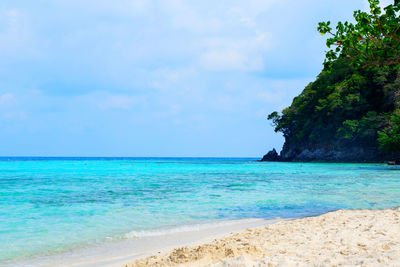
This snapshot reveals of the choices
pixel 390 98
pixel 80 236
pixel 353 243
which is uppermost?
pixel 390 98

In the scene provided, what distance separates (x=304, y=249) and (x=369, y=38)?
564 cm

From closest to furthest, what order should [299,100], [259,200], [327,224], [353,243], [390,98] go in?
[353,243] → [327,224] → [259,200] → [390,98] → [299,100]

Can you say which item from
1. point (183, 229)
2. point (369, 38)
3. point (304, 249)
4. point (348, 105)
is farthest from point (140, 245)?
point (348, 105)

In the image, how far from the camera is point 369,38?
7895 mm

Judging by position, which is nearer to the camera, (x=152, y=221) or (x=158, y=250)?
(x=158, y=250)

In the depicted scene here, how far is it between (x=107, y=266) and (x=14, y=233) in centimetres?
344

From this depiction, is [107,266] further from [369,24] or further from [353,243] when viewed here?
[369,24]

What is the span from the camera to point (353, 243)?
4.80 metres

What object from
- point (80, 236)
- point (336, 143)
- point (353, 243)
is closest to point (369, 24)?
point (353, 243)

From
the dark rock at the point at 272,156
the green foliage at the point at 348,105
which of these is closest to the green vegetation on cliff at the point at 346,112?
the green foliage at the point at 348,105

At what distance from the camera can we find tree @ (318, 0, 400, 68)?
7527mm

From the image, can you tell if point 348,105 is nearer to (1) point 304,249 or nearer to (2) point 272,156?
(2) point 272,156

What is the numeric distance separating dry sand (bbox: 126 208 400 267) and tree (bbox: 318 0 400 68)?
3843 mm

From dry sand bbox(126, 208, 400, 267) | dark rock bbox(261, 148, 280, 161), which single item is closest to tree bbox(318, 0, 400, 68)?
dry sand bbox(126, 208, 400, 267)
